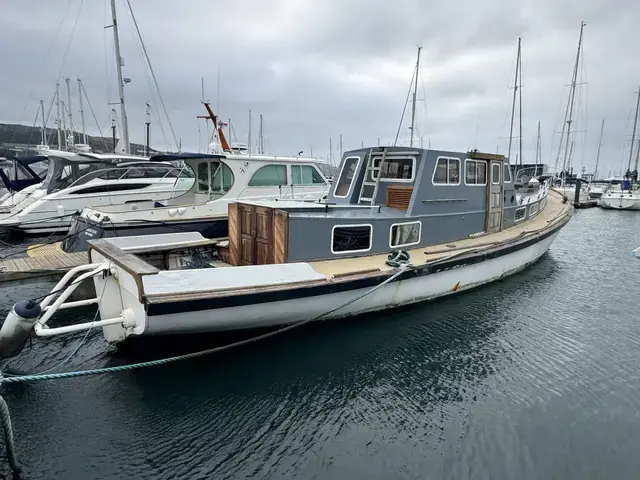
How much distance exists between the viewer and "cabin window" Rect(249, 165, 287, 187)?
1319cm

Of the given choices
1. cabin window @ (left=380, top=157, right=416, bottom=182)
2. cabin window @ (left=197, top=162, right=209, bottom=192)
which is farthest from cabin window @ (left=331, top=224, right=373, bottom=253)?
cabin window @ (left=197, top=162, right=209, bottom=192)

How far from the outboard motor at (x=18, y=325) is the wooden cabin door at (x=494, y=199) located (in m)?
10.0

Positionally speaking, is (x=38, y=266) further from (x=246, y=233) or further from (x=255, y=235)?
(x=255, y=235)

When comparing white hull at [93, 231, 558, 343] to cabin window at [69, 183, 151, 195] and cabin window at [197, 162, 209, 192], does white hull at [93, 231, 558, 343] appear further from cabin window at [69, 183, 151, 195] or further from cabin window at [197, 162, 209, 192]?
cabin window at [69, 183, 151, 195]

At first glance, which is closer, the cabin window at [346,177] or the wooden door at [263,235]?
the wooden door at [263,235]

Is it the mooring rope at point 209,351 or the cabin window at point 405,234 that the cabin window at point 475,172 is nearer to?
the cabin window at point 405,234

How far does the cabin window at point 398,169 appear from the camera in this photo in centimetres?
950

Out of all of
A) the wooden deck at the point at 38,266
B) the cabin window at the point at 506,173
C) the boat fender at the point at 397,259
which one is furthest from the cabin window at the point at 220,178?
the cabin window at the point at 506,173

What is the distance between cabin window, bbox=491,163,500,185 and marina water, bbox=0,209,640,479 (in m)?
4.16

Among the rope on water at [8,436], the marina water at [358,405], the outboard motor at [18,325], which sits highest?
the outboard motor at [18,325]

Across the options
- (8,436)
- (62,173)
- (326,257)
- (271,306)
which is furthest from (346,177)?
(62,173)

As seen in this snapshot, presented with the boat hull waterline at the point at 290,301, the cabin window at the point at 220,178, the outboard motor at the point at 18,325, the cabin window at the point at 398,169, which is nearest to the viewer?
the outboard motor at the point at 18,325

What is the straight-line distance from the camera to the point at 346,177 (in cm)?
1048

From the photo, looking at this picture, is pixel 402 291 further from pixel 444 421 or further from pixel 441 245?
pixel 444 421
